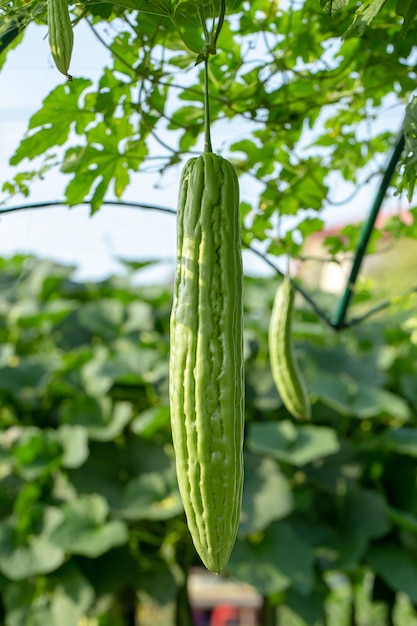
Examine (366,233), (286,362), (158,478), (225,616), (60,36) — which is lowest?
(225,616)

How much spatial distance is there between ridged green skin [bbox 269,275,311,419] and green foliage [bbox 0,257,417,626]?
1396 millimetres

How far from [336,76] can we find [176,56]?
298mm

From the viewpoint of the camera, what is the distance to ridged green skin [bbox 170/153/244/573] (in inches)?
27.1

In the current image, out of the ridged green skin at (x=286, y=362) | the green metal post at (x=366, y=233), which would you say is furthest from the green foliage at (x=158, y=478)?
the ridged green skin at (x=286, y=362)

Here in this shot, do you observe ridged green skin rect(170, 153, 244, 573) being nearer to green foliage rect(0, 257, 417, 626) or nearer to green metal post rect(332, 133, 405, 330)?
green metal post rect(332, 133, 405, 330)

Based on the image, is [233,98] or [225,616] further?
[225,616]

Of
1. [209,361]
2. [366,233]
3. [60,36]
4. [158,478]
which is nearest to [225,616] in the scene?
[158,478]

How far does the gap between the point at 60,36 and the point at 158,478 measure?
7.22 ft

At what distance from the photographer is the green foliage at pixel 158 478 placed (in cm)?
259

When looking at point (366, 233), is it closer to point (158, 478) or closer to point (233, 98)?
point (233, 98)

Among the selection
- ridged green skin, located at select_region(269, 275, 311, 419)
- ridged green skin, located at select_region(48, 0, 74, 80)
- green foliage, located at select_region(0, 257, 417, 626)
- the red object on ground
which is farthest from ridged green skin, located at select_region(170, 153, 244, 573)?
the red object on ground

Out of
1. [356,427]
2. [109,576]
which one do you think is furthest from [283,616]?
[109,576]

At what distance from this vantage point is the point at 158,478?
273 cm

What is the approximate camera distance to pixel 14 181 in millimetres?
1149
